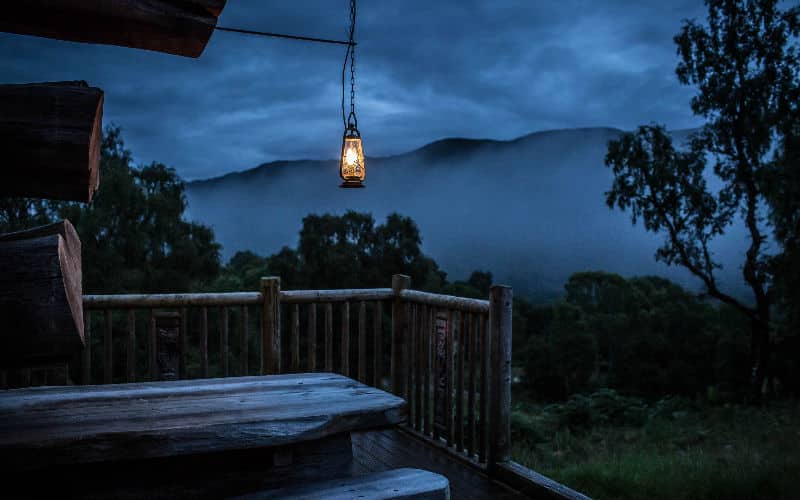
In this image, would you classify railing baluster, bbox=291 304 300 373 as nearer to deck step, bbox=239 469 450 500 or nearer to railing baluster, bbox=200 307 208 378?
railing baluster, bbox=200 307 208 378

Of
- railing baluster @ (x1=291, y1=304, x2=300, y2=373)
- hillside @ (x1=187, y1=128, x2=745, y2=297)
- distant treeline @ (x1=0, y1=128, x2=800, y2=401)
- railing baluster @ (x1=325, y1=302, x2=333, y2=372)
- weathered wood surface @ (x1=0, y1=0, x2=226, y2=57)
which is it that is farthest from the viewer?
hillside @ (x1=187, y1=128, x2=745, y2=297)

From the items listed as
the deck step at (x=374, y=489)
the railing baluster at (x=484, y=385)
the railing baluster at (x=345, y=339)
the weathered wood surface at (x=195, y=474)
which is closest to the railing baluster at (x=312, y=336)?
the railing baluster at (x=345, y=339)

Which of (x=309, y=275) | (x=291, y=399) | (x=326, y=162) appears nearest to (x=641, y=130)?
(x=309, y=275)

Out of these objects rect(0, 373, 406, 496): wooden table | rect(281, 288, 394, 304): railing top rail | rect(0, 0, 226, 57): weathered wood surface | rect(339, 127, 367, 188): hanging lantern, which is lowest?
rect(0, 373, 406, 496): wooden table

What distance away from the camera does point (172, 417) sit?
1.47m

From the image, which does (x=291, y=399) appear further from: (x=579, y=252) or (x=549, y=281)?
(x=579, y=252)

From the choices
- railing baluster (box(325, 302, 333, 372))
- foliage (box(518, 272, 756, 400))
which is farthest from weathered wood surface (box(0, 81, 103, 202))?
foliage (box(518, 272, 756, 400))

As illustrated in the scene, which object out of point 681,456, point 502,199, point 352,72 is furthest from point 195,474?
point 502,199

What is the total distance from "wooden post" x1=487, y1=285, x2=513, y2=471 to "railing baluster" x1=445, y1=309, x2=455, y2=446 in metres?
0.43

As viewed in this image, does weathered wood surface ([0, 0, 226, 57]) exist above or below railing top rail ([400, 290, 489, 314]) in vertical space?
above

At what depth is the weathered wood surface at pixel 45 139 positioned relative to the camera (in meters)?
1.13

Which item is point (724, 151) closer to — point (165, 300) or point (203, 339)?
point (203, 339)

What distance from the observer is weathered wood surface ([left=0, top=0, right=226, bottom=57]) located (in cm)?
120

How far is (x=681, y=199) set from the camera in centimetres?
1461
